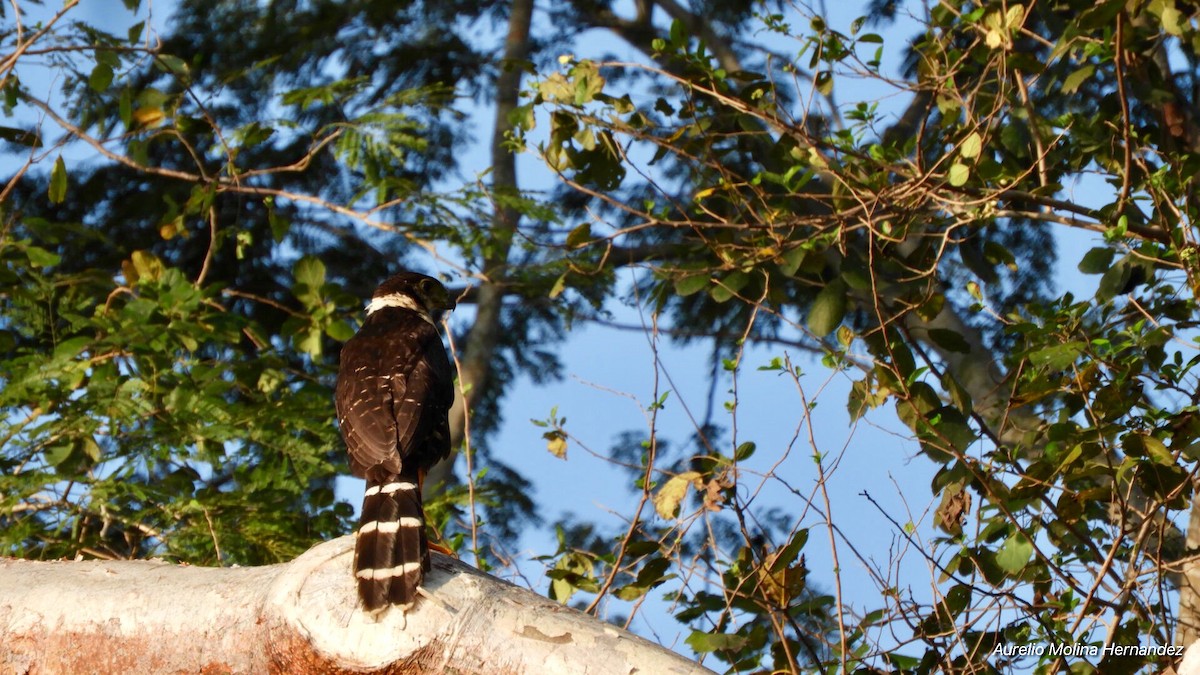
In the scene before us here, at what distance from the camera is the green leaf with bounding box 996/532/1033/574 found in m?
3.43

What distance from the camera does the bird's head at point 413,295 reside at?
15.8 ft

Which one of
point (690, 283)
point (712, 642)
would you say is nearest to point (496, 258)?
point (690, 283)

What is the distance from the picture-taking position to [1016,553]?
11.3 feet

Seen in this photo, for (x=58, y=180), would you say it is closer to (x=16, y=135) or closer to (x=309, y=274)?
(x=16, y=135)

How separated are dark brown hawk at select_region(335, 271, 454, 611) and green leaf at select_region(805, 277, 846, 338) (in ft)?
4.31

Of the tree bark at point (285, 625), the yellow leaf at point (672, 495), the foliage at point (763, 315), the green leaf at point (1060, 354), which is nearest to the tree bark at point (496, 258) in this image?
the foliage at point (763, 315)

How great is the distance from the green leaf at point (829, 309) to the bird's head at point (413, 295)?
4.90 ft

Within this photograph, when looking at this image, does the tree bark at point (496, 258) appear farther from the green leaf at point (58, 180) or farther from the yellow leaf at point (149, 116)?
the green leaf at point (58, 180)

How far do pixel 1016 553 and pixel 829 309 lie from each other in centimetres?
121

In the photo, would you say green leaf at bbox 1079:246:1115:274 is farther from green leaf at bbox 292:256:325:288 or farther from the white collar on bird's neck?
green leaf at bbox 292:256:325:288

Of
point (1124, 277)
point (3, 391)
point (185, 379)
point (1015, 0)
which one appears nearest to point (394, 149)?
point (185, 379)

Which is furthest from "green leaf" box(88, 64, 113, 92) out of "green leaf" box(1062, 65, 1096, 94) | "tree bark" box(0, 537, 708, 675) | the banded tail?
"green leaf" box(1062, 65, 1096, 94)

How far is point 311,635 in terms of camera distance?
8.88 feet

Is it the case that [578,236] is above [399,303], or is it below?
above
